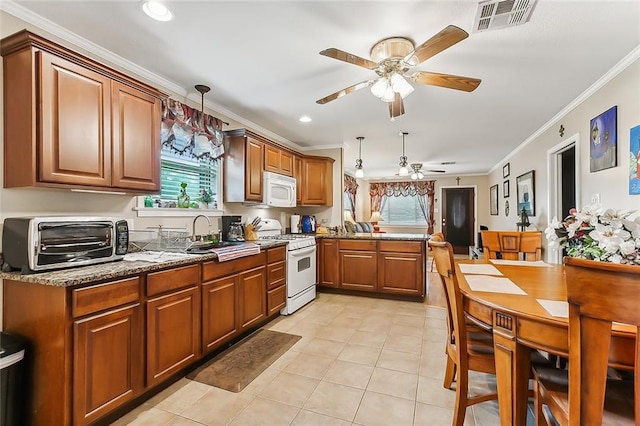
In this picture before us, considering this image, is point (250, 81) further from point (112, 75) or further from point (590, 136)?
point (590, 136)

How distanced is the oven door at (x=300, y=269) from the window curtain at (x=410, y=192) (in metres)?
5.89

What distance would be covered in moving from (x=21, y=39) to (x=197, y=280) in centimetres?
171

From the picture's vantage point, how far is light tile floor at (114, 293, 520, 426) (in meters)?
1.69

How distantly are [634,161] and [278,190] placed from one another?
3.38 m

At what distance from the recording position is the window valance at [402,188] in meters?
9.04

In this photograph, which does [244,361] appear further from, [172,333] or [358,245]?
[358,245]

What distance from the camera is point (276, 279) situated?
3.19 m

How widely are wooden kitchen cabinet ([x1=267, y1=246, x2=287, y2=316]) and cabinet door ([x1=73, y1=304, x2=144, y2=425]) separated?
1430mm

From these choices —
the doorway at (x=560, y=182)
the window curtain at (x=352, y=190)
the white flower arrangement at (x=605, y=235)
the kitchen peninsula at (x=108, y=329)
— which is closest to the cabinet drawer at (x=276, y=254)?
the kitchen peninsula at (x=108, y=329)

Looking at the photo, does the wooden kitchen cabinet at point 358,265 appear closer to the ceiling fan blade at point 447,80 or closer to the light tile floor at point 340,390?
the light tile floor at point 340,390

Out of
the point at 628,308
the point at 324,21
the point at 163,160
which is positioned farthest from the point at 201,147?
the point at 628,308

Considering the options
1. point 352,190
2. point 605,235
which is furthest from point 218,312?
point 352,190

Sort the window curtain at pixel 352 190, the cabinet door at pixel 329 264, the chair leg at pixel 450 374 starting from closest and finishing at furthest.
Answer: the chair leg at pixel 450 374 < the cabinet door at pixel 329 264 < the window curtain at pixel 352 190

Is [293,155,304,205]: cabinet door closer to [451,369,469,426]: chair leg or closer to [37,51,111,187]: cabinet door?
[37,51,111,187]: cabinet door
